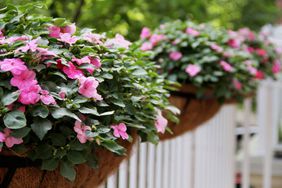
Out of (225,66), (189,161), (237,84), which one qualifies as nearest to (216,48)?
(225,66)

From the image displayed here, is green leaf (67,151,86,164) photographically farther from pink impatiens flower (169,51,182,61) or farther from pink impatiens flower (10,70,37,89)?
pink impatiens flower (169,51,182,61)

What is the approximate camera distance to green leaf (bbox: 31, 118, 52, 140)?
893mm

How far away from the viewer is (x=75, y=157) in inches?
37.3

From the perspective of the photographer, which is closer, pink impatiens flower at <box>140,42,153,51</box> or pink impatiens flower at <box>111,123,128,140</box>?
pink impatiens flower at <box>111,123,128,140</box>

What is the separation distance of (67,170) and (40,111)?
4.7 inches

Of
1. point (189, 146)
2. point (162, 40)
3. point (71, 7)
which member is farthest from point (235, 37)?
point (71, 7)

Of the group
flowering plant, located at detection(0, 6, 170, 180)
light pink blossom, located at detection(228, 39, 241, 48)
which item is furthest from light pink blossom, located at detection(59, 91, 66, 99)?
light pink blossom, located at detection(228, 39, 241, 48)

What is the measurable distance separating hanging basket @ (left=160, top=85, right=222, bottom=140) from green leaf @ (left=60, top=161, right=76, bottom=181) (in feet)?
2.94

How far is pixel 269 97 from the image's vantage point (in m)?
3.39

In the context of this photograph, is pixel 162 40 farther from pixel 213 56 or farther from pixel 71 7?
pixel 71 7

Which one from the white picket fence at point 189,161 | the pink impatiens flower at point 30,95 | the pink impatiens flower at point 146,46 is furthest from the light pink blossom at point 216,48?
the pink impatiens flower at point 30,95

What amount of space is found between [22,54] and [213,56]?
1.03 m

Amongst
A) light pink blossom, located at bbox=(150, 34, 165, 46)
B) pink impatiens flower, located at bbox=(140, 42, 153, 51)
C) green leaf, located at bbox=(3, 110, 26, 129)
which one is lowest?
green leaf, located at bbox=(3, 110, 26, 129)

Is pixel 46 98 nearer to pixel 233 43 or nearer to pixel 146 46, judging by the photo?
pixel 146 46
